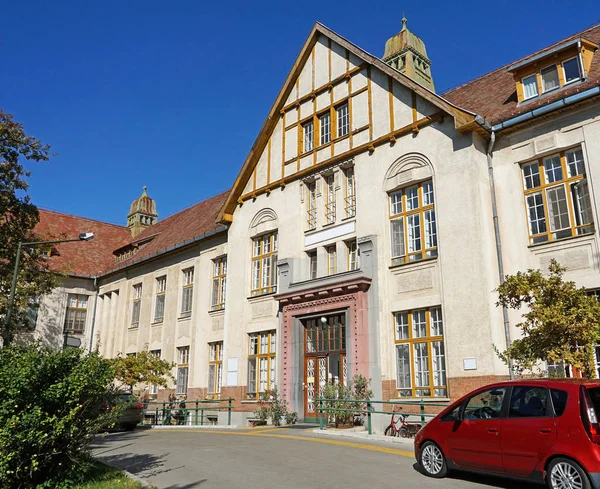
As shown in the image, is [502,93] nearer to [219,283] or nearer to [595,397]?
[595,397]

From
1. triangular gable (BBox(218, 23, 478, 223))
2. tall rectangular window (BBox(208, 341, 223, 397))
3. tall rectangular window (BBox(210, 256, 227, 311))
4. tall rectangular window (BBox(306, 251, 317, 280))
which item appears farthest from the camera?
tall rectangular window (BBox(210, 256, 227, 311))

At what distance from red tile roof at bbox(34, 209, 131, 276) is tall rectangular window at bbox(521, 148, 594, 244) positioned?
2702 cm

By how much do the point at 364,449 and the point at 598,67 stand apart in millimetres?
12152

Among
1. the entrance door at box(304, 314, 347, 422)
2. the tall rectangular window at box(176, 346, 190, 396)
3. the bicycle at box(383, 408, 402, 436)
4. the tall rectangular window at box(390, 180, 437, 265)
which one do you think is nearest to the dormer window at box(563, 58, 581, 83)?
the tall rectangular window at box(390, 180, 437, 265)

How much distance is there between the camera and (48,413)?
8477 mm

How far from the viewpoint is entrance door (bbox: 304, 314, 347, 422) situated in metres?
19.5

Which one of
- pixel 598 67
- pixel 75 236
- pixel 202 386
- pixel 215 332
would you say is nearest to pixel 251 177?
pixel 215 332

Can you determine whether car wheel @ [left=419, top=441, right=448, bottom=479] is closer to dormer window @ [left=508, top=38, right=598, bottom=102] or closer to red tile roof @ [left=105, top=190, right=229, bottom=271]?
dormer window @ [left=508, top=38, right=598, bottom=102]

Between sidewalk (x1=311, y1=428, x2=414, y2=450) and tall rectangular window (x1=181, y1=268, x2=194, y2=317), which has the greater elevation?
tall rectangular window (x1=181, y1=268, x2=194, y2=317)

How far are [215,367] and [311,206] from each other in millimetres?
8684

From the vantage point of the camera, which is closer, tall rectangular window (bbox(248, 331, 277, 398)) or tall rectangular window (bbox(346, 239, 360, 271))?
tall rectangular window (bbox(346, 239, 360, 271))

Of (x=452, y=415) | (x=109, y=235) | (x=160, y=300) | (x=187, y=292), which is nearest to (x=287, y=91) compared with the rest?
(x=187, y=292)

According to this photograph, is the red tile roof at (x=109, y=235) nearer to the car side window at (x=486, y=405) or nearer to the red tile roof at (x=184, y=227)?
the red tile roof at (x=184, y=227)

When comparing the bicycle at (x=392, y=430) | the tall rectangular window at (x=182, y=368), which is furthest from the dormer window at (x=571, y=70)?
the tall rectangular window at (x=182, y=368)
